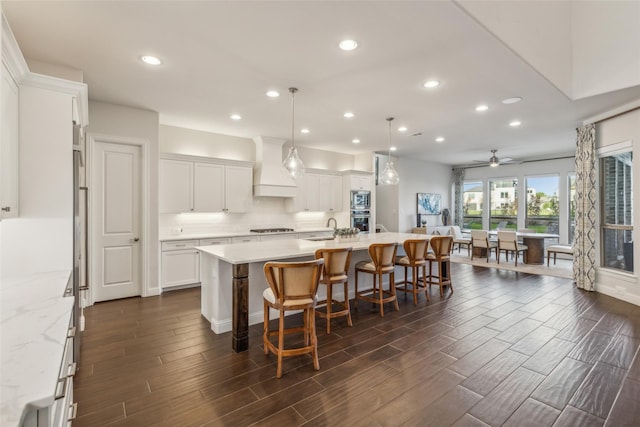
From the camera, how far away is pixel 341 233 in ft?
15.7

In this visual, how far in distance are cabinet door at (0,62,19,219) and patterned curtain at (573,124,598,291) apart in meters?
7.19

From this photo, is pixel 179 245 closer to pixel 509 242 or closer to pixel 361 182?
pixel 361 182

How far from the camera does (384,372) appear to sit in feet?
8.23

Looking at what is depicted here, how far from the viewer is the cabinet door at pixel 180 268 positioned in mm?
4879

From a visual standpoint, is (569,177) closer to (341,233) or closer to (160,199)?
(341,233)

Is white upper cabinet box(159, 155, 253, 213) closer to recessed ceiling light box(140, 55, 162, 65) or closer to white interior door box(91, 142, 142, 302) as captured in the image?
white interior door box(91, 142, 142, 302)

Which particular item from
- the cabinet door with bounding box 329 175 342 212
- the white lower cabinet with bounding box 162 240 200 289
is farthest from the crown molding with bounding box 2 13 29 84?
the cabinet door with bounding box 329 175 342 212

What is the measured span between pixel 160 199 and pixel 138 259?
104 centimetres

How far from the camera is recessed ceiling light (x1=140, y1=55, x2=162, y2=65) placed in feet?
10.00

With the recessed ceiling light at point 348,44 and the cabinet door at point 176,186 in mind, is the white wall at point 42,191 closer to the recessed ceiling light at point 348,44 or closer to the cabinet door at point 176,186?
the recessed ceiling light at point 348,44

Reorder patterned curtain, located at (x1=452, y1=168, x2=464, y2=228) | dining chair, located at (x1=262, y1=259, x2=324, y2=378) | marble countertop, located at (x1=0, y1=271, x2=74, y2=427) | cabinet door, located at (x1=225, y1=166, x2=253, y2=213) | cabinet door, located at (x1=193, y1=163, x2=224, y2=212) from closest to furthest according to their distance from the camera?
marble countertop, located at (x1=0, y1=271, x2=74, y2=427)
dining chair, located at (x1=262, y1=259, x2=324, y2=378)
cabinet door, located at (x1=193, y1=163, x2=224, y2=212)
cabinet door, located at (x1=225, y1=166, x2=253, y2=213)
patterned curtain, located at (x1=452, y1=168, x2=464, y2=228)

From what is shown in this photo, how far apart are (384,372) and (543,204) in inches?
363

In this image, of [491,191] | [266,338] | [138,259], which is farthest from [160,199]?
[491,191]

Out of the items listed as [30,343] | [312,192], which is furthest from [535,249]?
[30,343]
